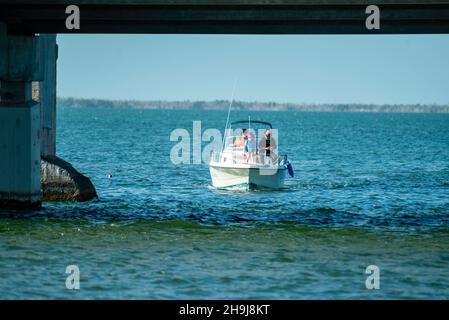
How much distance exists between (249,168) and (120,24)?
12.6 m

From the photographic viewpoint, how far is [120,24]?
104 feet

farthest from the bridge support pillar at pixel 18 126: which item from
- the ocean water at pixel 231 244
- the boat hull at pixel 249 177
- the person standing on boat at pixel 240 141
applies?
the person standing on boat at pixel 240 141

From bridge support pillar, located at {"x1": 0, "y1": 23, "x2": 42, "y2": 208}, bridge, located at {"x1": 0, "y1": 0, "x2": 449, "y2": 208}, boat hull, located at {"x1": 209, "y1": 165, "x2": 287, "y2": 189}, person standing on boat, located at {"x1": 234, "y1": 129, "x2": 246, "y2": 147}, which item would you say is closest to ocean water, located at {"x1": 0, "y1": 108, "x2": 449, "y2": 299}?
boat hull, located at {"x1": 209, "y1": 165, "x2": 287, "y2": 189}

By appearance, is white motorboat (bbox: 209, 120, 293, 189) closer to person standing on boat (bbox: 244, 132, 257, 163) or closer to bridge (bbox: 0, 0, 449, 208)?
person standing on boat (bbox: 244, 132, 257, 163)

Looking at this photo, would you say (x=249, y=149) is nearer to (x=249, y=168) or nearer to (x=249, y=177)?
(x=249, y=168)

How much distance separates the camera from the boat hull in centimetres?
4275

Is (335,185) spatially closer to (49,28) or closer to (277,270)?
(49,28)

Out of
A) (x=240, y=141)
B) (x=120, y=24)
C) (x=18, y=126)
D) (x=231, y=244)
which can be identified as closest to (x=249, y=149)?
(x=240, y=141)

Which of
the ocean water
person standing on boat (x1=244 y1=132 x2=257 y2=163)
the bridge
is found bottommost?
the ocean water

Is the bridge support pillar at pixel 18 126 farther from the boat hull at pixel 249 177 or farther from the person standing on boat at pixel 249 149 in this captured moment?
the person standing on boat at pixel 249 149

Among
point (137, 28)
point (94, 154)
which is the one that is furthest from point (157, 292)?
point (94, 154)

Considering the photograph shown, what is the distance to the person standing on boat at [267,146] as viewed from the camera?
4272cm

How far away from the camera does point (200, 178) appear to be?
53594 millimetres
